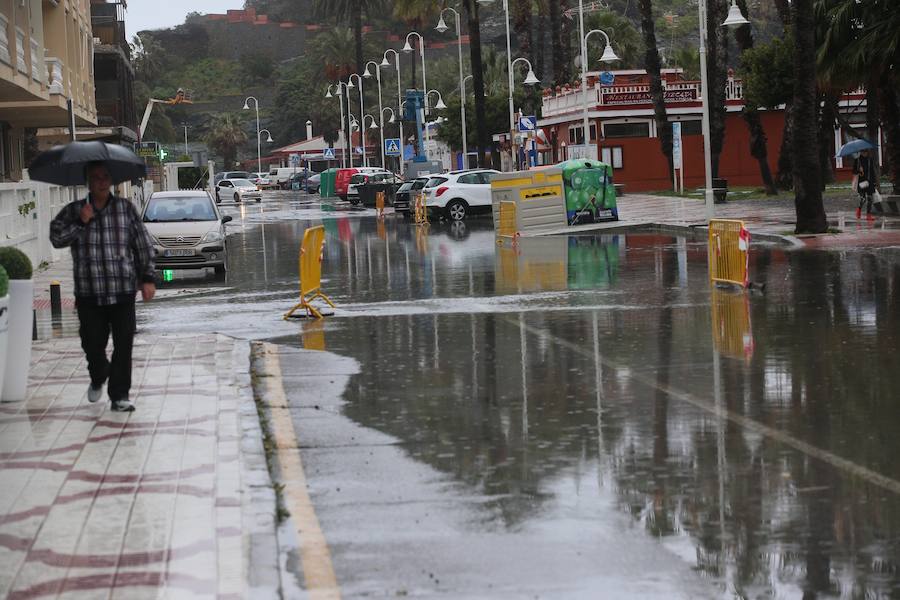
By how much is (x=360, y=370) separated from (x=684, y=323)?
14.4 ft

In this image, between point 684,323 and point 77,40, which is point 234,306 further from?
point 77,40

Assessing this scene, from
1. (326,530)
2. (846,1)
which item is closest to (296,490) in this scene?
(326,530)

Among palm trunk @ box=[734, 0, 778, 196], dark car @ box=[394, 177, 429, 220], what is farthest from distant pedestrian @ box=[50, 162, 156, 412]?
dark car @ box=[394, 177, 429, 220]

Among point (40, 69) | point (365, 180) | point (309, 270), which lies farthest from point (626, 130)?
point (309, 270)

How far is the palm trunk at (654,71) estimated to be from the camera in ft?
161

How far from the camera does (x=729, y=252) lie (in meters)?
19.4

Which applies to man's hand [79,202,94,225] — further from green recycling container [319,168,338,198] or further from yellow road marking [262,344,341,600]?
green recycling container [319,168,338,198]

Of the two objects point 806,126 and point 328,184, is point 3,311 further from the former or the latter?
point 328,184

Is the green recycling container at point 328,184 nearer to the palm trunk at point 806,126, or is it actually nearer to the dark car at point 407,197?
the dark car at point 407,197

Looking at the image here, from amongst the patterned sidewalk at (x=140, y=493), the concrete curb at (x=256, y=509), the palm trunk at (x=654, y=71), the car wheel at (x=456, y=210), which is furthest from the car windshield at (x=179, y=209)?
the palm trunk at (x=654, y=71)

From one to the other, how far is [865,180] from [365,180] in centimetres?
3804

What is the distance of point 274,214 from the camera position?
2450 inches

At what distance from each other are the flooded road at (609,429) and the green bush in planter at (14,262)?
2519 mm

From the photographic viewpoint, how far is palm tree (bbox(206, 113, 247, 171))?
538 feet
